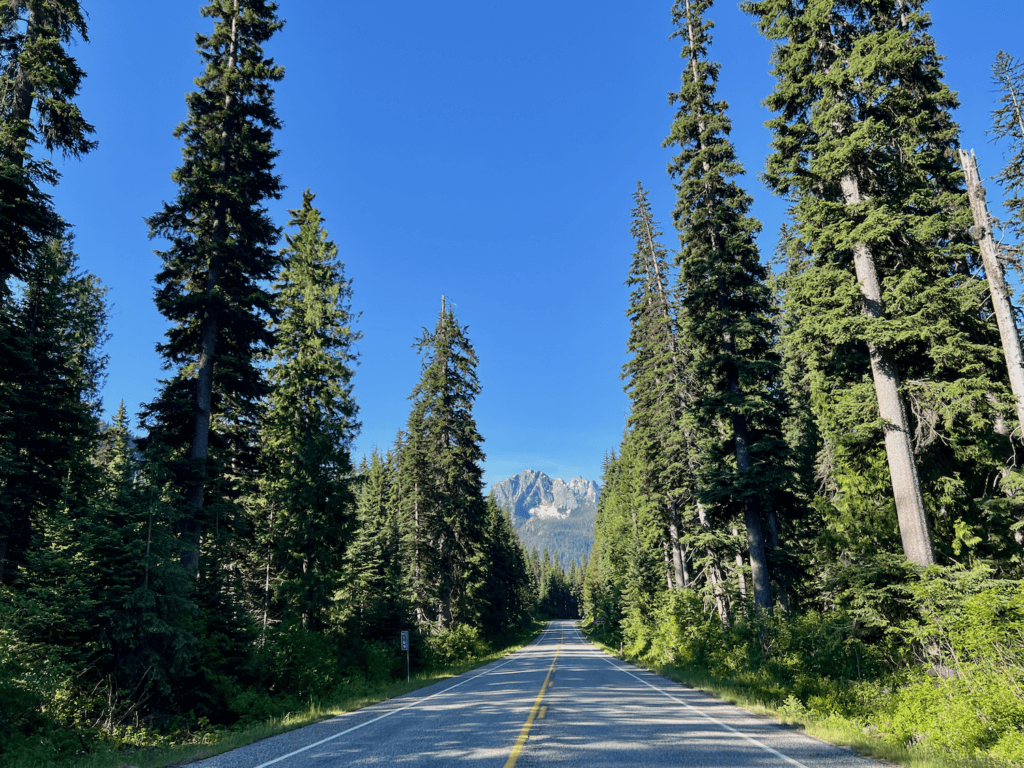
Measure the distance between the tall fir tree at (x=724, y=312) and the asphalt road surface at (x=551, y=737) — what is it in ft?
21.2

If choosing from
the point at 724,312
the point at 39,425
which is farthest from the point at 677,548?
the point at 39,425

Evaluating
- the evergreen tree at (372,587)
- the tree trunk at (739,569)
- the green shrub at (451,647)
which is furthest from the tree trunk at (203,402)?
Result: the tree trunk at (739,569)

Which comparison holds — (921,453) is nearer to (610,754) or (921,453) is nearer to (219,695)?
(610,754)

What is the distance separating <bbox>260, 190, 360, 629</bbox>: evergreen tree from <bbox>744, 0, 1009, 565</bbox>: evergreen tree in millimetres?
16468

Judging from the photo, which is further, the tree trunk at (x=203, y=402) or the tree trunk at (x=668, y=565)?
the tree trunk at (x=668, y=565)

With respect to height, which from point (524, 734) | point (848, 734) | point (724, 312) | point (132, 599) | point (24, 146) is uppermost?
point (24, 146)

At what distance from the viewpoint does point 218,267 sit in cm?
1641

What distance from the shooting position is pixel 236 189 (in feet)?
53.4

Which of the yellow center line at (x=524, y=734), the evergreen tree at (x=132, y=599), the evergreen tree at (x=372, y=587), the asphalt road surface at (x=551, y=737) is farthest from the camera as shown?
the evergreen tree at (x=372, y=587)

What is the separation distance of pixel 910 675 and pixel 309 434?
→ 61.0ft

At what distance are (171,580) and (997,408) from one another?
18.0m

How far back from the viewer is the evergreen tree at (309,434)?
18.3 meters

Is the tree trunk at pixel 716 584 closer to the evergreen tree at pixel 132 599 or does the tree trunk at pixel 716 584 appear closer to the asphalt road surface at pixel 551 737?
the asphalt road surface at pixel 551 737

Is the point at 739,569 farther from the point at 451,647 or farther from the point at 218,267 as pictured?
the point at 218,267
